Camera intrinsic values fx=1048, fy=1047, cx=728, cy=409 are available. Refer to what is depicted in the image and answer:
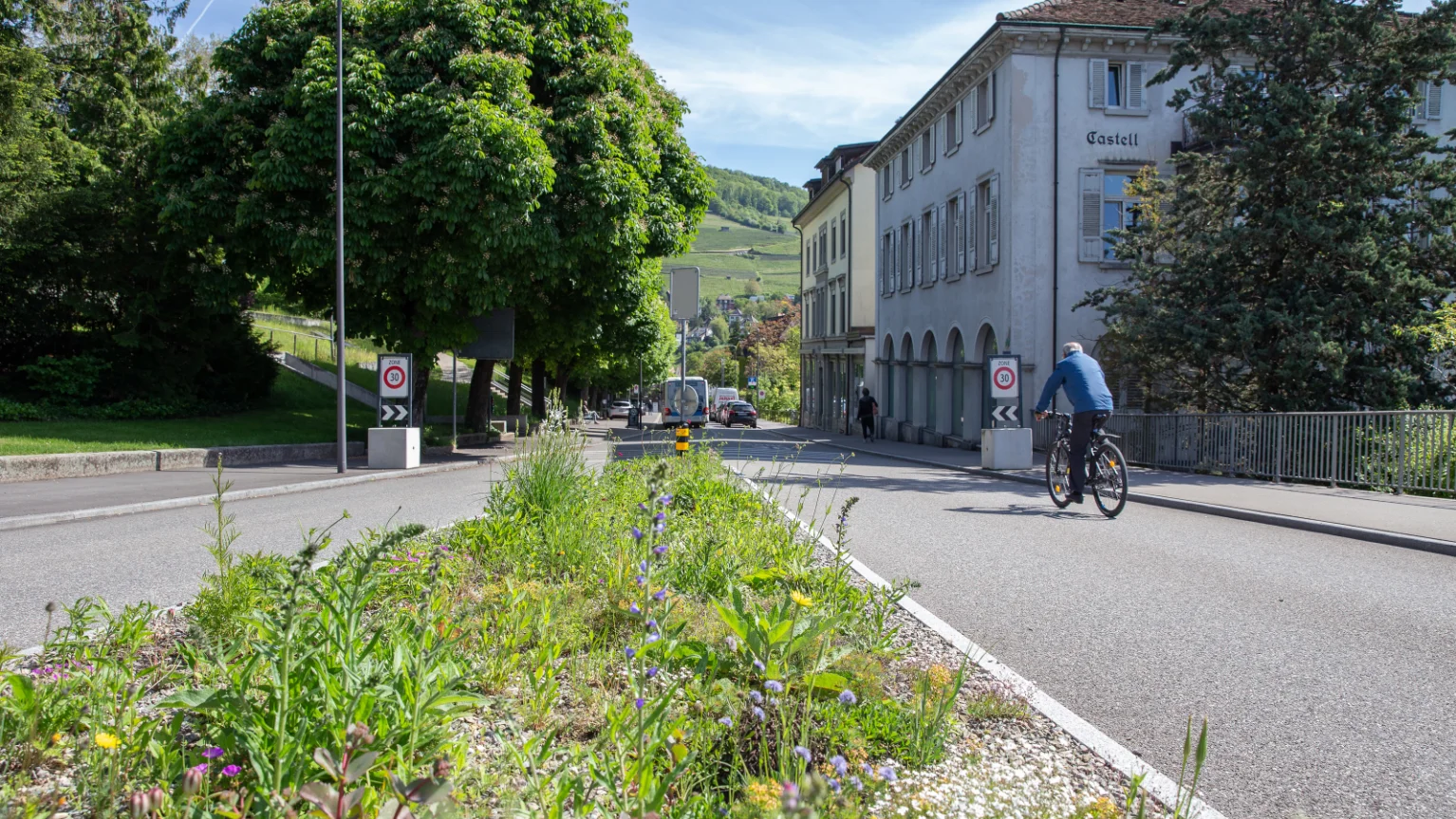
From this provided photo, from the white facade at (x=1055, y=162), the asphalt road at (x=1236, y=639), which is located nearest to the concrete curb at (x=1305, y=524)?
→ the asphalt road at (x=1236, y=639)

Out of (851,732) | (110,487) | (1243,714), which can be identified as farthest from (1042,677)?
(110,487)

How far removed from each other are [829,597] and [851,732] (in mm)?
1591

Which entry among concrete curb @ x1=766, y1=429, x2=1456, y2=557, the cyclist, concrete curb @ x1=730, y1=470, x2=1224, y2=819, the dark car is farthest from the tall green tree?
the dark car

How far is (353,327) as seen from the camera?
23766 millimetres

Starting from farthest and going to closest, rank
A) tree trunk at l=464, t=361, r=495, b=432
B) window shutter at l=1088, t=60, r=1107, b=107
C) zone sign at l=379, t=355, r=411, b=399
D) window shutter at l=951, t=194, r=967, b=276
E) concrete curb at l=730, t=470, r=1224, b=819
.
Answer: window shutter at l=951, t=194, r=967, b=276 < tree trunk at l=464, t=361, r=495, b=432 < window shutter at l=1088, t=60, r=1107, b=107 < zone sign at l=379, t=355, r=411, b=399 < concrete curb at l=730, t=470, r=1224, b=819

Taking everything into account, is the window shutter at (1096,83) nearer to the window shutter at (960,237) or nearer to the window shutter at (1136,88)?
the window shutter at (1136,88)

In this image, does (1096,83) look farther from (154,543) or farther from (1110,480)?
(154,543)

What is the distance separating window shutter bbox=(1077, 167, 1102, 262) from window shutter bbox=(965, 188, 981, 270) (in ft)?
11.5

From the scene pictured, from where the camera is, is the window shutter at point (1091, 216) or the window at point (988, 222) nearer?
the window shutter at point (1091, 216)

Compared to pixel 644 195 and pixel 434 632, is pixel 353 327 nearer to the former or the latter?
pixel 644 195

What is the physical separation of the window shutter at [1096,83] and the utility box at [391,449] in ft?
68.9

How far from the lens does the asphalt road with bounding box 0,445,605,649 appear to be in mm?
6559

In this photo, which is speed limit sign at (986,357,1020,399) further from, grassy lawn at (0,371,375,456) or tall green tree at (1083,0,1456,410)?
grassy lawn at (0,371,375,456)

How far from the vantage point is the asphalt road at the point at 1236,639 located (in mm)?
3641
